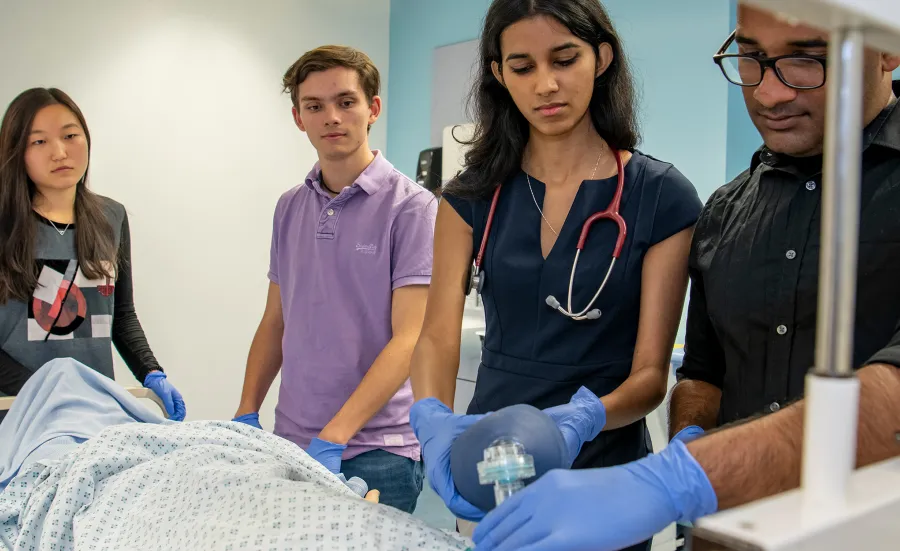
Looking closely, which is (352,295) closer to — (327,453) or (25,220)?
(327,453)

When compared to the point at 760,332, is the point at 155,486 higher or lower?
lower

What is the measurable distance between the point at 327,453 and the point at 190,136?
253 cm

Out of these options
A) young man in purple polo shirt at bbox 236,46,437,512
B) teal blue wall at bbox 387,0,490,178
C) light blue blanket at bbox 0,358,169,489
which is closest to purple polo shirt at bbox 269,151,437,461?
young man in purple polo shirt at bbox 236,46,437,512

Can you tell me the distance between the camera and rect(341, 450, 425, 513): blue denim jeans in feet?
5.73

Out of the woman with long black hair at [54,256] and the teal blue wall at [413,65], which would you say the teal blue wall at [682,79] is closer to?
the teal blue wall at [413,65]

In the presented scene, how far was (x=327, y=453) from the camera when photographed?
1.63 m

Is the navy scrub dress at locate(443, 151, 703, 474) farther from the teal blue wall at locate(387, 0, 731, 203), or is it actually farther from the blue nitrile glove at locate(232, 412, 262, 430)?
the teal blue wall at locate(387, 0, 731, 203)

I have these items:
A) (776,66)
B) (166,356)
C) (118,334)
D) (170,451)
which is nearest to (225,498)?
(170,451)

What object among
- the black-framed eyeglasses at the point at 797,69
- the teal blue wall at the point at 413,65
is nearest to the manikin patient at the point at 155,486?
the black-framed eyeglasses at the point at 797,69

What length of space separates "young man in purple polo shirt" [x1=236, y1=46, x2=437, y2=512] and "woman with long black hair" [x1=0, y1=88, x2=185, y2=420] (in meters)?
0.65

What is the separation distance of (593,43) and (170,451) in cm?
111

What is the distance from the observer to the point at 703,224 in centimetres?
126

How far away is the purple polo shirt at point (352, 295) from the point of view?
1799 mm

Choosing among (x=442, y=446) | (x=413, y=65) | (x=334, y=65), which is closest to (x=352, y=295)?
(x=334, y=65)
